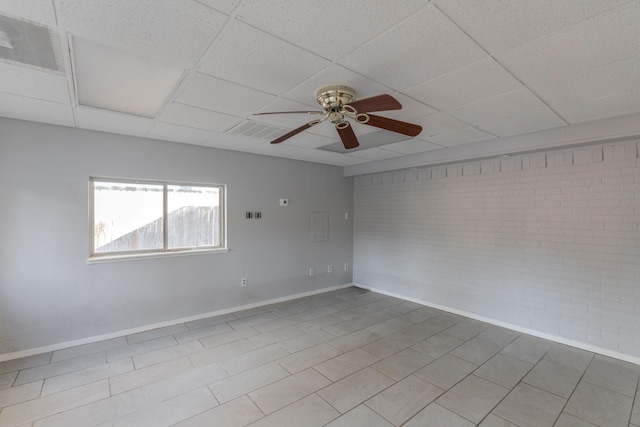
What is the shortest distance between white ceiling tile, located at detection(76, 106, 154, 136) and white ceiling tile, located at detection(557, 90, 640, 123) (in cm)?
416

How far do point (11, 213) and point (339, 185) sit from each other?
4.66 meters

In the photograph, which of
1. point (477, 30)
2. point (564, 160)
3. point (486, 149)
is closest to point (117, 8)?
point (477, 30)

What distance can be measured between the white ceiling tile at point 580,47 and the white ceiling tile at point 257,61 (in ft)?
4.18

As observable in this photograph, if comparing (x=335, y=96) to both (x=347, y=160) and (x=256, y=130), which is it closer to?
(x=256, y=130)

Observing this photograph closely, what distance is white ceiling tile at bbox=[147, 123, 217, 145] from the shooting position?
3.33 metres

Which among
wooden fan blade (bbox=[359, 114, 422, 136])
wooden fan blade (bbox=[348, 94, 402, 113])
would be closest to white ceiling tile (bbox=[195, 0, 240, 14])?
wooden fan blade (bbox=[348, 94, 402, 113])

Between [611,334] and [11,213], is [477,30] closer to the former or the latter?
[611,334]

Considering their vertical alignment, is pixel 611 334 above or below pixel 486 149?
below

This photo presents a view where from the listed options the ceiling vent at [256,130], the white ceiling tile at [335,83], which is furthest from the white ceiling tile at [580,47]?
the ceiling vent at [256,130]

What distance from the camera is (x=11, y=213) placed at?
304cm

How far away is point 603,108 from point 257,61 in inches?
122

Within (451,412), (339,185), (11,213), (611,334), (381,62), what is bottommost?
(451,412)

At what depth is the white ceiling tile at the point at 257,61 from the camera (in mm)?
1689

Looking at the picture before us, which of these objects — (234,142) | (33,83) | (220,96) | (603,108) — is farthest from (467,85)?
(33,83)
